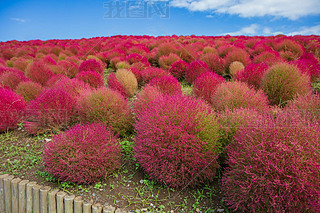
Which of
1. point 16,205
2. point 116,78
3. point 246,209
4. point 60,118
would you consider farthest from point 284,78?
point 16,205

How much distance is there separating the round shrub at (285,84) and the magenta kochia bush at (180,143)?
7.13 ft

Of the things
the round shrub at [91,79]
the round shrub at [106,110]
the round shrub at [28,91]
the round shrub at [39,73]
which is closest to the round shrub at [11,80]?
the round shrub at [39,73]

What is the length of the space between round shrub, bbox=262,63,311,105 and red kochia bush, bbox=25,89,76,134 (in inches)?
138

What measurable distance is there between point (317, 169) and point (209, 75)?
10.0 ft

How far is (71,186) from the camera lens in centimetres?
250

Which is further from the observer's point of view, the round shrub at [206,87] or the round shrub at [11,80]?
the round shrub at [11,80]

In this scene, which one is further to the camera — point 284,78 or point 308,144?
point 284,78

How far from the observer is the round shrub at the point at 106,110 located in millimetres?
3322

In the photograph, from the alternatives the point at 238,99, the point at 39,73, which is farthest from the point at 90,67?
the point at 238,99

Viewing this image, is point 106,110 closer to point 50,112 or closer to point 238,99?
point 50,112

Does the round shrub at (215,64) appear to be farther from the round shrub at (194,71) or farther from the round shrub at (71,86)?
the round shrub at (71,86)

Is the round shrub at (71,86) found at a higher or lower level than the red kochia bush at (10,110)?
higher

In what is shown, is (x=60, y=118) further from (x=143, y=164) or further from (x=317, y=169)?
(x=317, y=169)

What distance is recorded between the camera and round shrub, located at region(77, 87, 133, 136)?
3.32 meters
